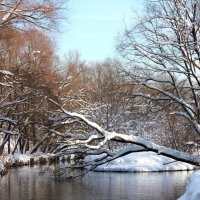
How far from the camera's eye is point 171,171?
30.9m

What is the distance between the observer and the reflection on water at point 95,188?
18.3m

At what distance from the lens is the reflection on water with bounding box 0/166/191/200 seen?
1830cm

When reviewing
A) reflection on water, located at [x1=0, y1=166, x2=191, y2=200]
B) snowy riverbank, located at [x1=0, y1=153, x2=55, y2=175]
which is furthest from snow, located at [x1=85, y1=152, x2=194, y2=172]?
snowy riverbank, located at [x1=0, y1=153, x2=55, y2=175]

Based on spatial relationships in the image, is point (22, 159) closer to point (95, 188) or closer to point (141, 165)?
point (141, 165)

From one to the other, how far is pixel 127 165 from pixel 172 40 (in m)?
16.5

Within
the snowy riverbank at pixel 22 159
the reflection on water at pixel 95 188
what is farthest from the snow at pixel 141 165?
the snowy riverbank at pixel 22 159

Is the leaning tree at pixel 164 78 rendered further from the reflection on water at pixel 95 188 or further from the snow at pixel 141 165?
the snow at pixel 141 165

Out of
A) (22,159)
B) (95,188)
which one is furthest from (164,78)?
(22,159)

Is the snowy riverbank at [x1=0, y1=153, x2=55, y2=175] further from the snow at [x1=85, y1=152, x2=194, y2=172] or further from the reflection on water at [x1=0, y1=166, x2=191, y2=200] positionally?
the reflection on water at [x1=0, y1=166, x2=191, y2=200]

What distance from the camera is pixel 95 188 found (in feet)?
68.9

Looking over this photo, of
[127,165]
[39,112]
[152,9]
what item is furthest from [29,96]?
[152,9]

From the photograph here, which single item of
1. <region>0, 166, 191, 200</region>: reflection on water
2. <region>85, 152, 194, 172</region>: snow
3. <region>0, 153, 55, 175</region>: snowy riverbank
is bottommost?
<region>0, 166, 191, 200</region>: reflection on water

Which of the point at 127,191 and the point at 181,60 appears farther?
the point at 127,191

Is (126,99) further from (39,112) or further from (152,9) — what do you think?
(39,112)
